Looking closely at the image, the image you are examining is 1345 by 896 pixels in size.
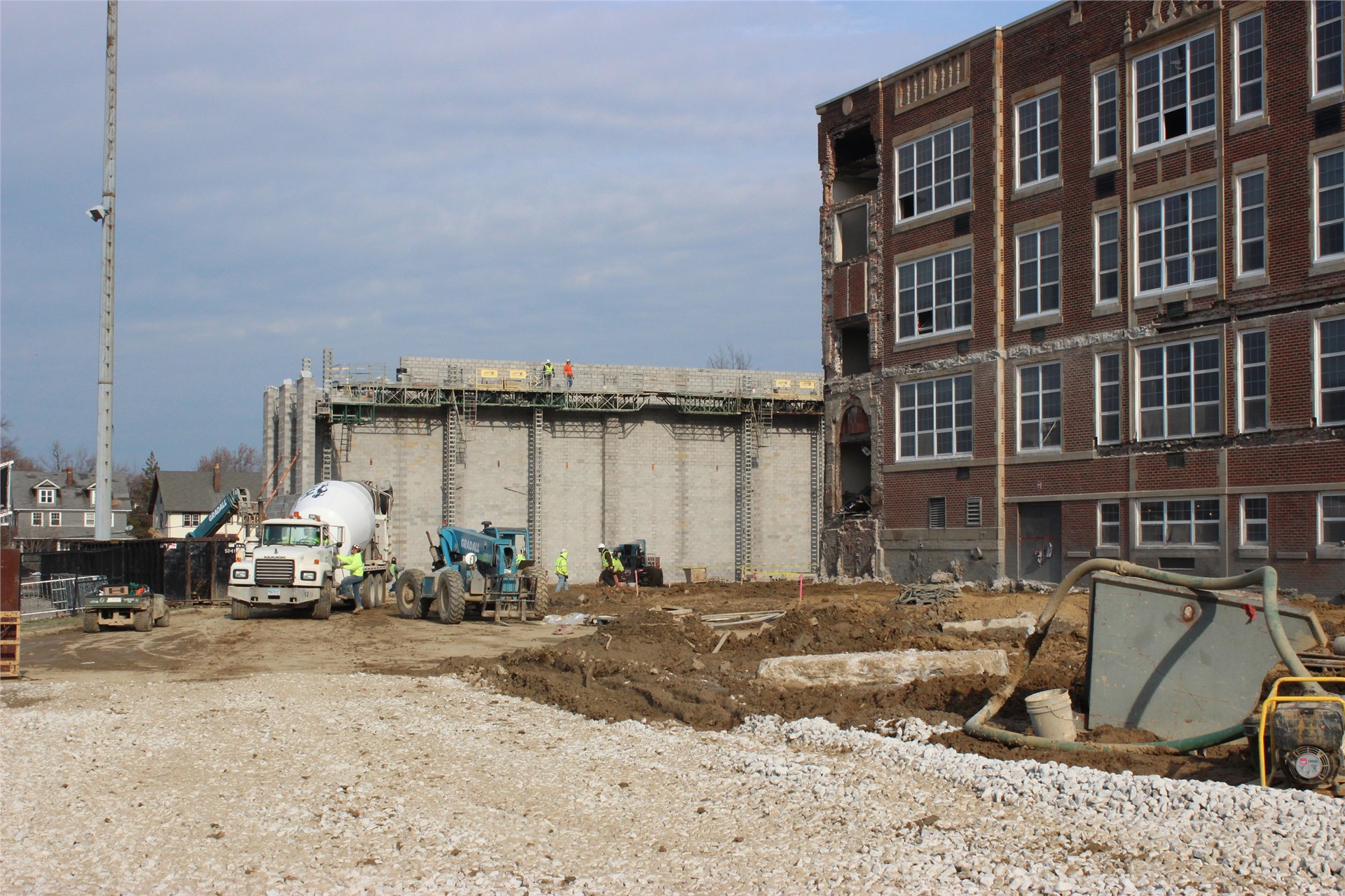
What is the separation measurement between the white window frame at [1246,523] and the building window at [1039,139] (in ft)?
35.0

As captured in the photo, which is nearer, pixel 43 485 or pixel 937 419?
pixel 937 419

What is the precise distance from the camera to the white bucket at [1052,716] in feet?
33.7

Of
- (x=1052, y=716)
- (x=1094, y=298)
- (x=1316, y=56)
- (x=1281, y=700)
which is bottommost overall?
(x=1052, y=716)

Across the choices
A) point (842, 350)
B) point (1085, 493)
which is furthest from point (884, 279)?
point (1085, 493)

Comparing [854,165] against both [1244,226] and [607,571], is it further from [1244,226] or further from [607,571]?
[607,571]

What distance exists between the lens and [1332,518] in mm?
24844

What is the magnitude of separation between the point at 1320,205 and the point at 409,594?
958 inches

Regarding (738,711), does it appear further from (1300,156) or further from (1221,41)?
(1221,41)

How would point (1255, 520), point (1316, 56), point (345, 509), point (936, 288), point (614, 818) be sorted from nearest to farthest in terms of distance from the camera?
point (614, 818) < point (1316, 56) < point (1255, 520) < point (345, 509) < point (936, 288)

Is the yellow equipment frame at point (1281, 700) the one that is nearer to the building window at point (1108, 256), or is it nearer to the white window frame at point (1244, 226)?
the white window frame at point (1244, 226)

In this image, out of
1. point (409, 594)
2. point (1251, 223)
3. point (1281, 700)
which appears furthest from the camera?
point (409, 594)

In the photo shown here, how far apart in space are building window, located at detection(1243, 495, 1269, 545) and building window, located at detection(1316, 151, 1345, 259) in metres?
5.72

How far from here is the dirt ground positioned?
13000 millimetres

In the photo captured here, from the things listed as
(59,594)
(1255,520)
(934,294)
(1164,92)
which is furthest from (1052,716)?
(59,594)
